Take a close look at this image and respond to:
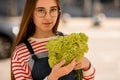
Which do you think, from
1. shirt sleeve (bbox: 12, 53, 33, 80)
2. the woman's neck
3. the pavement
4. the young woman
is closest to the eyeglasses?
the young woman

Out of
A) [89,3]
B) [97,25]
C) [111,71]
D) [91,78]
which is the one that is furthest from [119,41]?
[89,3]

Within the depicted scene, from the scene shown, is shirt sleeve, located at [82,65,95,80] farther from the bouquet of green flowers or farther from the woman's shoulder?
the woman's shoulder

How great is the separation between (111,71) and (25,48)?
7.93 metres

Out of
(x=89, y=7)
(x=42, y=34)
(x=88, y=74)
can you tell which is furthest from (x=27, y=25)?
(x=89, y=7)

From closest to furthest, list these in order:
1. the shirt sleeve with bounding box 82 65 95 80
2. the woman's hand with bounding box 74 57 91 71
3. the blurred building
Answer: the woman's hand with bounding box 74 57 91 71 → the shirt sleeve with bounding box 82 65 95 80 → the blurred building

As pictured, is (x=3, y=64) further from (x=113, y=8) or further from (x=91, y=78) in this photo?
(x=113, y=8)

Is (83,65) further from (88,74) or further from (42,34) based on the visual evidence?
(42,34)

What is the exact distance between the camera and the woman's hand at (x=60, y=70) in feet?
7.63

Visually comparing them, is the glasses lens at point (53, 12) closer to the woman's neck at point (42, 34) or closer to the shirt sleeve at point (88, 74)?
the woman's neck at point (42, 34)

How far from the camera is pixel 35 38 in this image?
2615 millimetres

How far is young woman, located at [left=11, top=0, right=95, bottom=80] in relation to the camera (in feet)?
8.07

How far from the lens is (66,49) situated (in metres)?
2.38

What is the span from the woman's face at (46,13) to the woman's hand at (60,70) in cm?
29

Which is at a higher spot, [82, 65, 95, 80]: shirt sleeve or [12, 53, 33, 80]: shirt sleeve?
[12, 53, 33, 80]: shirt sleeve
